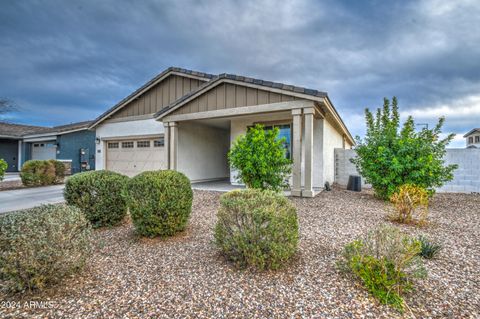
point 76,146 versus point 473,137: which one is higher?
point 473,137

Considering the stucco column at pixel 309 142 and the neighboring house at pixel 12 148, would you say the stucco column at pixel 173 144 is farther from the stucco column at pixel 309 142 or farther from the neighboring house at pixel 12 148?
the neighboring house at pixel 12 148

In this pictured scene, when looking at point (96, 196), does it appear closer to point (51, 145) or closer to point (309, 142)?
point (309, 142)

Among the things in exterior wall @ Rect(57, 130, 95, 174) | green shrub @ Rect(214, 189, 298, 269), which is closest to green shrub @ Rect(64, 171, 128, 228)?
green shrub @ Rect(214, 189, 298, 269)

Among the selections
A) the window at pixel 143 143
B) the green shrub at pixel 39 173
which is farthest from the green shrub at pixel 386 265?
the green shrub at pixel 39 173

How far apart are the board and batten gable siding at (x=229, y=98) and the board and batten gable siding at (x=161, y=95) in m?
2.71

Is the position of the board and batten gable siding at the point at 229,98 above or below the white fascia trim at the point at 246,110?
above

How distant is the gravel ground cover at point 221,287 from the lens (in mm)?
2190

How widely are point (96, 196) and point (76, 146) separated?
15759 mm

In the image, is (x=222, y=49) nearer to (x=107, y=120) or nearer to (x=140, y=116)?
(x=140, y=116)

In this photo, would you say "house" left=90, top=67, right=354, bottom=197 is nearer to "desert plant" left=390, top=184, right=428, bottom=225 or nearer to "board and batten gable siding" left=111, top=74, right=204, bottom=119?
→ "board and batten gable siding" left=111, top=74, right=204, bottom=119

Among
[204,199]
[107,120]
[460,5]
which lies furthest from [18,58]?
[460,5]

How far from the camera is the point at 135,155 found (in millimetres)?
12773

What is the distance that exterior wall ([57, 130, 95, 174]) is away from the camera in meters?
16.8

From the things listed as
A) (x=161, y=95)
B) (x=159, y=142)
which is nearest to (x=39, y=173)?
(x=159, y=142)
